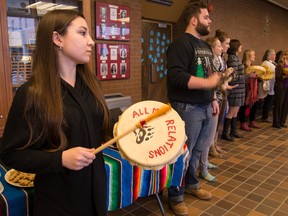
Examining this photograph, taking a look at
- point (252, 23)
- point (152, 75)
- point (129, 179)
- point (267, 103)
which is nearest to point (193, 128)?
point (129, 179)

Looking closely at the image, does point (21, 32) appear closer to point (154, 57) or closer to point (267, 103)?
point (154, 57)

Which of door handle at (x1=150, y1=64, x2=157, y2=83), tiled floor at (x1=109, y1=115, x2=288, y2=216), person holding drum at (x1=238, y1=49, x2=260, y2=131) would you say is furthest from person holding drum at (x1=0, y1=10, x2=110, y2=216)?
person holding drum at (x1=238, y1=49, x2=260, y2=131)

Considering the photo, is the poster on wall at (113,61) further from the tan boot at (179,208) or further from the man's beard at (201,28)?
the tan boot at (179,208)

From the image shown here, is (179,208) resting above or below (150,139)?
below

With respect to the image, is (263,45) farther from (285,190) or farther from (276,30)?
(285,190)

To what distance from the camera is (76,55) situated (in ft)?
3.66

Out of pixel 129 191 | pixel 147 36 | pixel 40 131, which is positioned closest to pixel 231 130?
pixel 147 36

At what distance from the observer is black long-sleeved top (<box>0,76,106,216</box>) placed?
3.27 ft

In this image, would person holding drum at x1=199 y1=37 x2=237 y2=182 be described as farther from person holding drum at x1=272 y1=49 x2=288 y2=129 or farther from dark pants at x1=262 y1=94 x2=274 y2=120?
dark pants at x1=262 y1=94 x2=274 y2=120

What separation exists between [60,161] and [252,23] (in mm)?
7582

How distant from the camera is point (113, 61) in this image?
3852mm

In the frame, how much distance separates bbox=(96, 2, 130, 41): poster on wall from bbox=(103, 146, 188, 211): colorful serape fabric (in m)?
2.16

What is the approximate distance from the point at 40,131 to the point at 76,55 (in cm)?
35

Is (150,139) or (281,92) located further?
(281,92)
